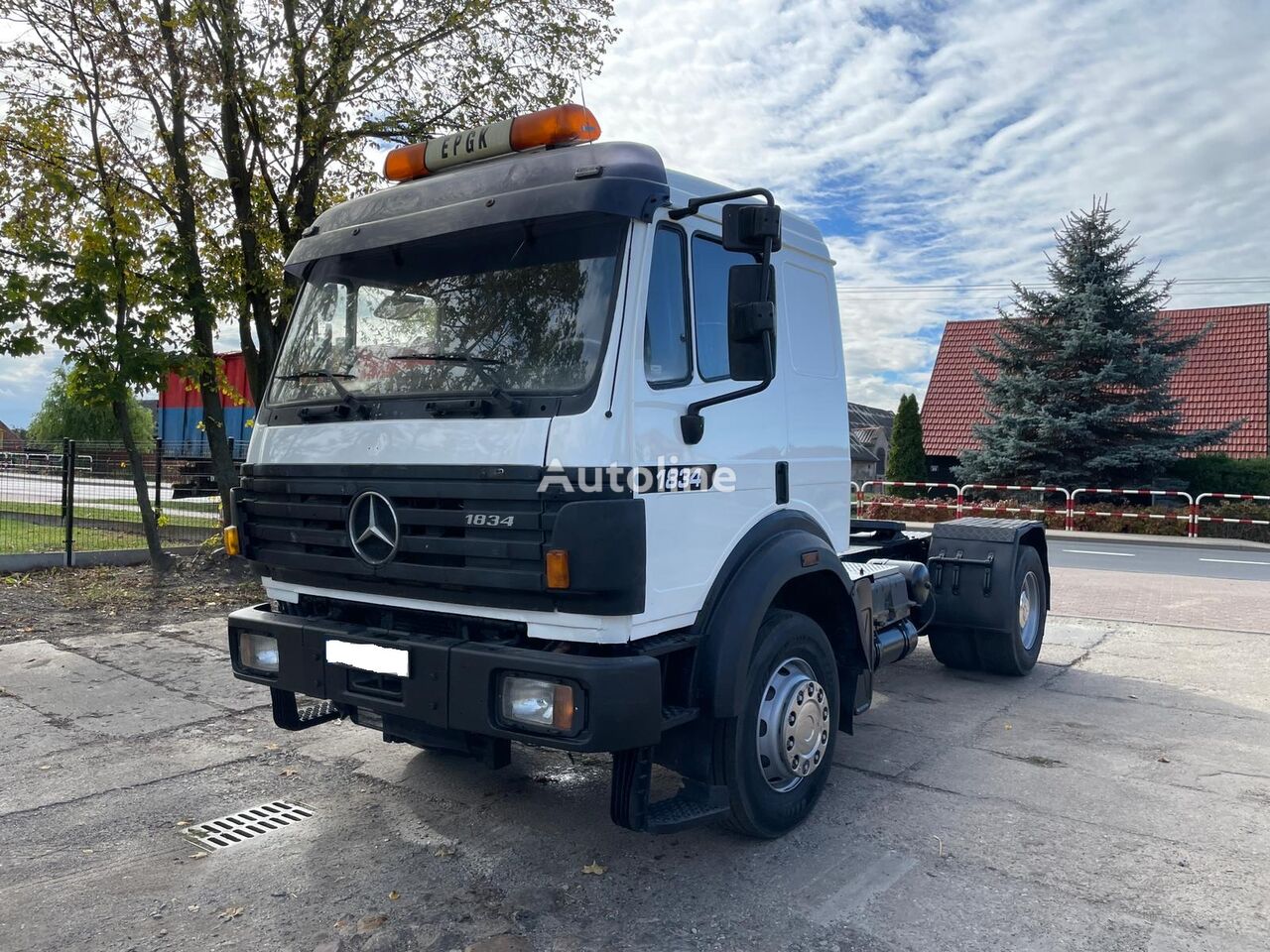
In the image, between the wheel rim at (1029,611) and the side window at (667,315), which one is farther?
the wheel rim at (1029,611)

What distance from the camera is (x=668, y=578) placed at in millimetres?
3615

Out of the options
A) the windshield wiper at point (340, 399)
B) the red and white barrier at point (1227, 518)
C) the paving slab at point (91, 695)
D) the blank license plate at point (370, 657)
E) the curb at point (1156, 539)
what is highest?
the windshield wiper at point (340, 399)

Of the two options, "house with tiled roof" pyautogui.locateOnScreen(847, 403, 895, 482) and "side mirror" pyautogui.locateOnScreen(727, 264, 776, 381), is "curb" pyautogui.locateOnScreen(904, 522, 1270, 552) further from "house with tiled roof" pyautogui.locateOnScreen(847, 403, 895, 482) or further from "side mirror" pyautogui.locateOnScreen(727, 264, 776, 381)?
"side mirror" pyautogui.locateOnScreen(727, 264, 776, 381)

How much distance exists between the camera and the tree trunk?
11.2 metres

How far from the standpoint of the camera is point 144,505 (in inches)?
447

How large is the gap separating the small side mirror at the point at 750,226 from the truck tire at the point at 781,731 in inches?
62.4

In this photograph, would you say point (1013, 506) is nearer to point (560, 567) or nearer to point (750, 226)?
point (750, 226)

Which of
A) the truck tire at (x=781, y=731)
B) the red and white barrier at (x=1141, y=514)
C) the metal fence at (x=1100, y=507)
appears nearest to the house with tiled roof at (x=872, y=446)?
the metal fence at (x=1100, y=507)

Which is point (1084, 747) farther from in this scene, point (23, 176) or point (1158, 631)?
point (23, 176)

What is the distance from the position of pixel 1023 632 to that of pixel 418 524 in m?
5.32

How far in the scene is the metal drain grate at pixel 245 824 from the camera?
13.7 ft

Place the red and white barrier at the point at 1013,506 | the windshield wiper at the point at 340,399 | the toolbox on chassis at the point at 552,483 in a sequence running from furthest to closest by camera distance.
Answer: the red and white barrier at the point at 1013,506, the windshield wiper at the point at 340,399, the toolbox on chassis at the point at 552,483

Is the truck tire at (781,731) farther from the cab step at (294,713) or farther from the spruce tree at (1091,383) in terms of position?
the spruce tree at (1091,383)

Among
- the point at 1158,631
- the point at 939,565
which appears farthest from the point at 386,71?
the point at 1158,631
